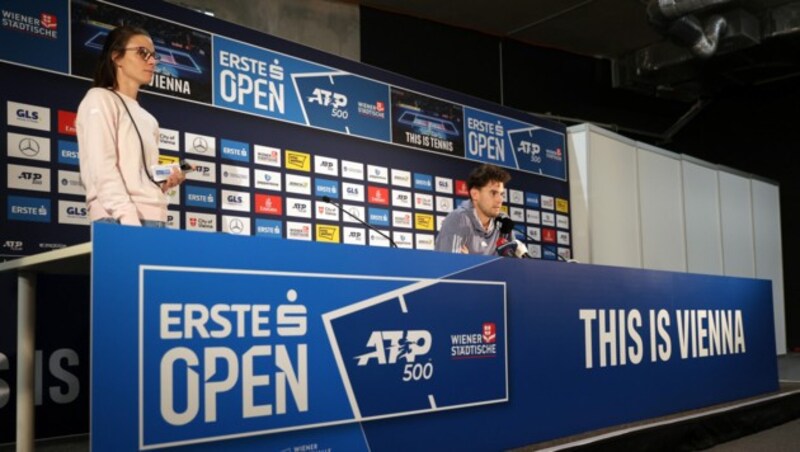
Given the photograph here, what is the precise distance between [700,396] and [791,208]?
5.89 meters

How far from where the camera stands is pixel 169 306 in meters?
1.55

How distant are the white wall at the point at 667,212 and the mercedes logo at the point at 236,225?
9.70ft

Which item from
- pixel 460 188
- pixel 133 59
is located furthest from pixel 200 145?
pixel 460 188

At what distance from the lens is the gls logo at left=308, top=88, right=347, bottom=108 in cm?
422

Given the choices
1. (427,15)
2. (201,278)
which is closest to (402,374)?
(201,278)

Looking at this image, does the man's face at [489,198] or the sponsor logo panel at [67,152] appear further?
the man's face at [489,198]

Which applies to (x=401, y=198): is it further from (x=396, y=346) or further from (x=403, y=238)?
(x=396, y=346)

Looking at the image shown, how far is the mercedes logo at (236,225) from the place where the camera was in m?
3.78

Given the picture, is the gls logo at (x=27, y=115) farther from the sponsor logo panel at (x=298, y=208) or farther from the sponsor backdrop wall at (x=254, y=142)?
the sponsor logo panel at (x=298, y=208)

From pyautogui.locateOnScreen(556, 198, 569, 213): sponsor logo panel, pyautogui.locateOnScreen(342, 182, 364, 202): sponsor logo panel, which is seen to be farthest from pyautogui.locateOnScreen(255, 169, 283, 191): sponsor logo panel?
pyautogui.locateOnScreen(556, 198, 569, 213): sponsor logo panel

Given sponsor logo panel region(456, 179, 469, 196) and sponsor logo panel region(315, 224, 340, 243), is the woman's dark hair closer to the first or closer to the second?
sponsor logo panel region(315, 224, 340, 243)

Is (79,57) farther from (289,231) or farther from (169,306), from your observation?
(169,306)

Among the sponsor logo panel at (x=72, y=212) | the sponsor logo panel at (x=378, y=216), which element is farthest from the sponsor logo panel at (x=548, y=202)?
the sponsor logo panel at (x=72, y=212)

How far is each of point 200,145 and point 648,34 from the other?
504 cm
